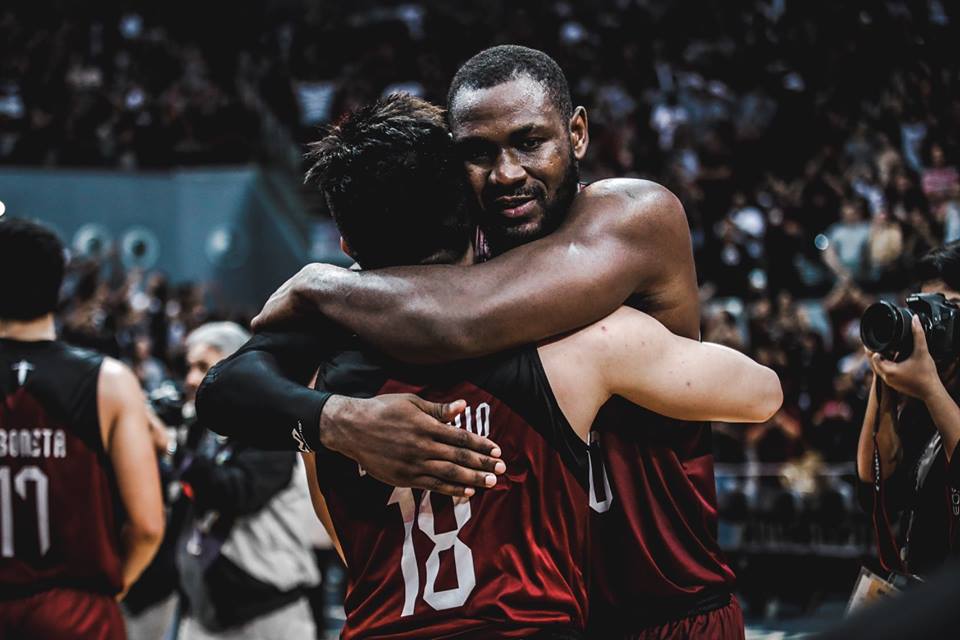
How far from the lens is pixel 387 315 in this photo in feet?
6.56

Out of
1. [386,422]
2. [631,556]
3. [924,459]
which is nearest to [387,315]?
[386,422]

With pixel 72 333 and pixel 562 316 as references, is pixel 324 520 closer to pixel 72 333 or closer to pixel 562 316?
pixel 562 316

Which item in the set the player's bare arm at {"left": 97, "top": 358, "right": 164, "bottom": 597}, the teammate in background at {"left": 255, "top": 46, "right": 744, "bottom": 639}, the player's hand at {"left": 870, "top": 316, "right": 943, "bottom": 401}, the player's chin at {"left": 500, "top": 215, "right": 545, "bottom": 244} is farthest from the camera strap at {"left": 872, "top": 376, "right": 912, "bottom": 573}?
the player's bare arm at {"left": 97, "top": 358, "right": 164, "bottom": 597}

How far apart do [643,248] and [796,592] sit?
6.54 meters

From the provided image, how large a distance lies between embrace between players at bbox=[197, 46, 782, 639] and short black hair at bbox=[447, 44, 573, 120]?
3cm

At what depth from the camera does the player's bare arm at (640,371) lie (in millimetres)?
1993

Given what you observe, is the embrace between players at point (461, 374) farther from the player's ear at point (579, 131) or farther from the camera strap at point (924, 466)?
the camera strap at point (924, 466)

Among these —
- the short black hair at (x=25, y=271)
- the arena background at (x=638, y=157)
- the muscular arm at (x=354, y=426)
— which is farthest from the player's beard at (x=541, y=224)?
the arena background at (x=638, y=157)

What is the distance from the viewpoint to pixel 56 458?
322 centimetres

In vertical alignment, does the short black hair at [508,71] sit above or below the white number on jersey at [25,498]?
above

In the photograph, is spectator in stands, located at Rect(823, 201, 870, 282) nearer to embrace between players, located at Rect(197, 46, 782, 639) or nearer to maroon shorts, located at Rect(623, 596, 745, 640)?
maroon shorts, located at Rect(623, 596, 745, 640)

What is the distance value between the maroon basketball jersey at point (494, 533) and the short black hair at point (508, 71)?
62cm

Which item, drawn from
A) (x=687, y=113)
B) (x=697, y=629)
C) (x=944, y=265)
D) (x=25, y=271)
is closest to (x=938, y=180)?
(x=687, y=113)

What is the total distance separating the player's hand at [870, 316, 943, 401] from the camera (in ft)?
8.91
